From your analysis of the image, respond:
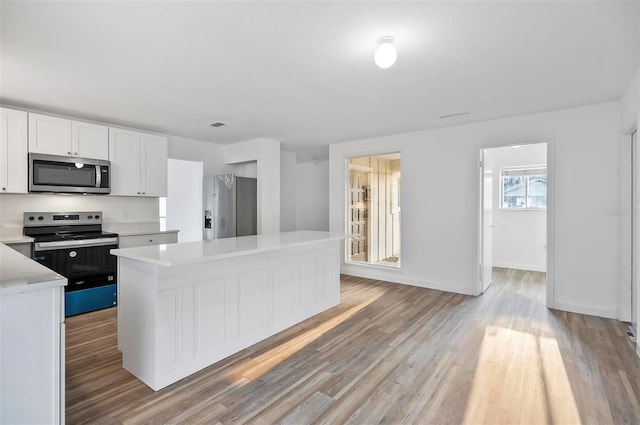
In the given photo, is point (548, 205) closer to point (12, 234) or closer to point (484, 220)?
point (484, 220)

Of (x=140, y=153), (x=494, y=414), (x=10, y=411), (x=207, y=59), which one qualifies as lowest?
(x=494, y=414)

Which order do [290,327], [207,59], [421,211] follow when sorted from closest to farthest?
[207,59]
[290,327]
[421,211]

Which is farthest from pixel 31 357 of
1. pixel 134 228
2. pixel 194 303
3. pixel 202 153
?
pixel 202 153

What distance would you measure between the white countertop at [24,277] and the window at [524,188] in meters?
6.95

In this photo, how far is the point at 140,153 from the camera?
432cm

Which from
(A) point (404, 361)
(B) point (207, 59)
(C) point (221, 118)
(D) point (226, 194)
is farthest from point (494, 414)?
(D) point (226, 194)

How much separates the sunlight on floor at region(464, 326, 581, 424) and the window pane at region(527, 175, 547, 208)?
388 cm

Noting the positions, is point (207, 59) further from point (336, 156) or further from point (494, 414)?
point (336, 156)

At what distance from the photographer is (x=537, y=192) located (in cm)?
596

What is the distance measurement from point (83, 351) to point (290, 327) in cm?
179

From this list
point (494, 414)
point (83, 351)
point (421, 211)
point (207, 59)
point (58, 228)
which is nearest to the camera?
point (494, 414)

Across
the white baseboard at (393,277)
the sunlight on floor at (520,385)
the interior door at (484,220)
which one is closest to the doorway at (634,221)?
the sunlight on floor at (520,385)

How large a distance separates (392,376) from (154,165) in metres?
4.09

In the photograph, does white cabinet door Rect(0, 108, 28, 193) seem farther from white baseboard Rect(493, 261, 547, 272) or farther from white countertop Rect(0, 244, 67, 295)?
white baseboard Rect(493, 261, 547, 272)
